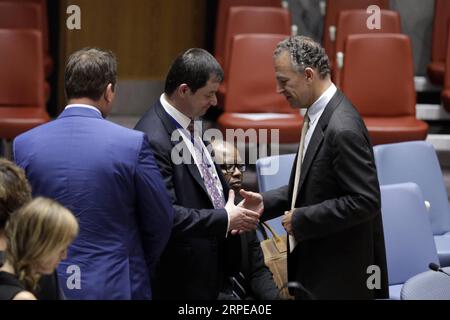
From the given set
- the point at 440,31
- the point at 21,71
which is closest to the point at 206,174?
the point at 21,71

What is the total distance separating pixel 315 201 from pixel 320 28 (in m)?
2.85

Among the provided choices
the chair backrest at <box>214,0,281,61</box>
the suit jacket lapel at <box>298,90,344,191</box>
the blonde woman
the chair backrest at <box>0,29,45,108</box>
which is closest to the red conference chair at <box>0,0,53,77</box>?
the chair backrest at <box>0,29,45,108</box>

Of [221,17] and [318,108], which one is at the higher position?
[318,108]

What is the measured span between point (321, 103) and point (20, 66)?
208cm

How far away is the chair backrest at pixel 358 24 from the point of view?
413 cm

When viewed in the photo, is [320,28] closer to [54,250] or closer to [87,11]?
[87,11]

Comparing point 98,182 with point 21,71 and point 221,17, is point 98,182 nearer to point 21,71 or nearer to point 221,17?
point 21,71

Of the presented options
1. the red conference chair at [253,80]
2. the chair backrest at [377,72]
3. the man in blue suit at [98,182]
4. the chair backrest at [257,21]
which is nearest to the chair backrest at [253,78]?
the red conference chair at [253,80]

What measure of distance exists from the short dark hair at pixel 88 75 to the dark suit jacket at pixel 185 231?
20cm

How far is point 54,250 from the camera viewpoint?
143 cm

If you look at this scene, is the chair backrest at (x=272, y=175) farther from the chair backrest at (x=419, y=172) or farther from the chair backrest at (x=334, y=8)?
the chair backrest at (x=334, y=8)

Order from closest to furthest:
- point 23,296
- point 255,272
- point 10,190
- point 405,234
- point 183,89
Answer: point 23,296 → point 10,190 → point 183,89 → point 255,272 → point 405,234

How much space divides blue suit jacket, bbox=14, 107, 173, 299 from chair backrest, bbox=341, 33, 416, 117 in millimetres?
2079

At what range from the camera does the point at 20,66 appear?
3.75 meters
